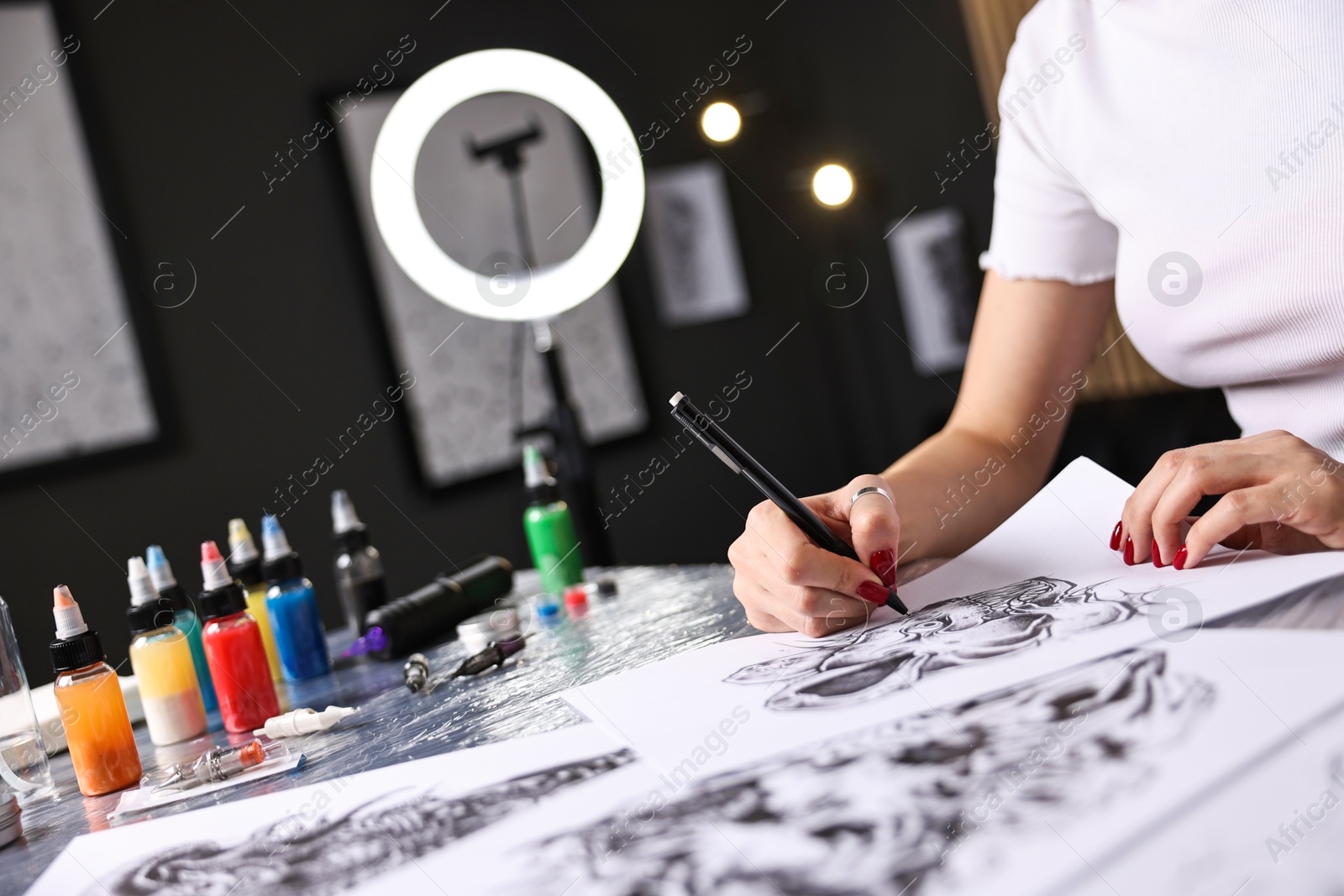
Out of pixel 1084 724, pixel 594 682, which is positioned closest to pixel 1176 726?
pixel 1084 724

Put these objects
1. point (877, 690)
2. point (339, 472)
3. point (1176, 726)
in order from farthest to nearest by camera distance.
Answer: point (339, 472) → point (877, 690) → point (1176, 726)

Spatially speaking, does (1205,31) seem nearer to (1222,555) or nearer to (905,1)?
(1222,555)

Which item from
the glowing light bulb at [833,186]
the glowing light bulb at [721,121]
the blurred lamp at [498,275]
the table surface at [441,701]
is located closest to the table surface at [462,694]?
the table surface at [441,701]

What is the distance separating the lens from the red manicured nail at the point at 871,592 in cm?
74

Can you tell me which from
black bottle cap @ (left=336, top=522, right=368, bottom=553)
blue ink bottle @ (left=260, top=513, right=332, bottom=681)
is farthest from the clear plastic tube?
black bottle cap @ (left=336, top=522, right=368, bottom=553)

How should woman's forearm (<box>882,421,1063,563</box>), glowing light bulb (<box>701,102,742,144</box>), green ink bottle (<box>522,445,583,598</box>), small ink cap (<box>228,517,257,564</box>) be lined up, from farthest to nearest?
glowing light bulb (<box>701,102,742,144</box>) → green ink bottle (<box>522,445,583,598</box>) → small ink cap (<box>228,517,257,564</box>) → woman's forearm (<box>882,421,1063,563</box>)

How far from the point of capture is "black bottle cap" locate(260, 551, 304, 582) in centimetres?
108

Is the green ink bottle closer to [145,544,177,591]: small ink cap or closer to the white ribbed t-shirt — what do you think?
[145,544,177,591]: small ink cap

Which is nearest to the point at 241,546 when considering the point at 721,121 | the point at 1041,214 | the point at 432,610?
the point at 432,610

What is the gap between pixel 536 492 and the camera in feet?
4.41

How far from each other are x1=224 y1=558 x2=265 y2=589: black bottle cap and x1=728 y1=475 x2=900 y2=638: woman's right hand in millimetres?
608

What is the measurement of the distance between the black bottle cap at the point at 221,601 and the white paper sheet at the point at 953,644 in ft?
1.24

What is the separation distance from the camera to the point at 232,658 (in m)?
0.91

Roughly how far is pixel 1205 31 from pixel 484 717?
77 cm
